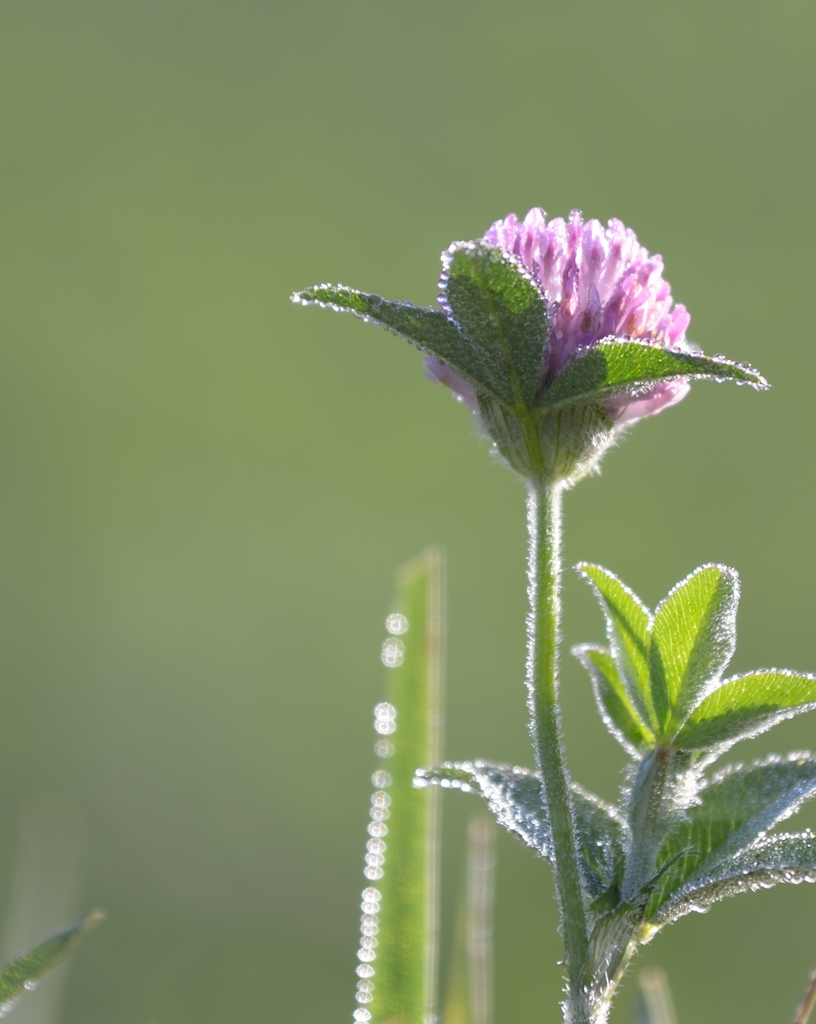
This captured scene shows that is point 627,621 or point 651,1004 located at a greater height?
point 627,621

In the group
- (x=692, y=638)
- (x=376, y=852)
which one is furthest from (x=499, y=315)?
(x=376, y=852)

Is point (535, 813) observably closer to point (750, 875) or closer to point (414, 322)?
point (750, 875)

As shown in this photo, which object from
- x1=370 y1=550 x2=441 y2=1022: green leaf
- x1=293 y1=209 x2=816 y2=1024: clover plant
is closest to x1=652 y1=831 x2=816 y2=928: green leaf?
x1=293 y1=209 x2=816 y2=1024: clover plant

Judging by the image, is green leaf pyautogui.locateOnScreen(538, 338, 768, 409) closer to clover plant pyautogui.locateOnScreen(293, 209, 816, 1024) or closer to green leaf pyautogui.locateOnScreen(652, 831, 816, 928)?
clover plant pyautogui.locateOnScreen(293, 209, 816, 1024)

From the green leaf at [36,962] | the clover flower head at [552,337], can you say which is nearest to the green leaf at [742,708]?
the clover flower head at [552,337]

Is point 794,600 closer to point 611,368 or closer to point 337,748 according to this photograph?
point 337,748

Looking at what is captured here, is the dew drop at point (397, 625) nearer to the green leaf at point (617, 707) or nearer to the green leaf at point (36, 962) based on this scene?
the green leaf at point (617, 707)
